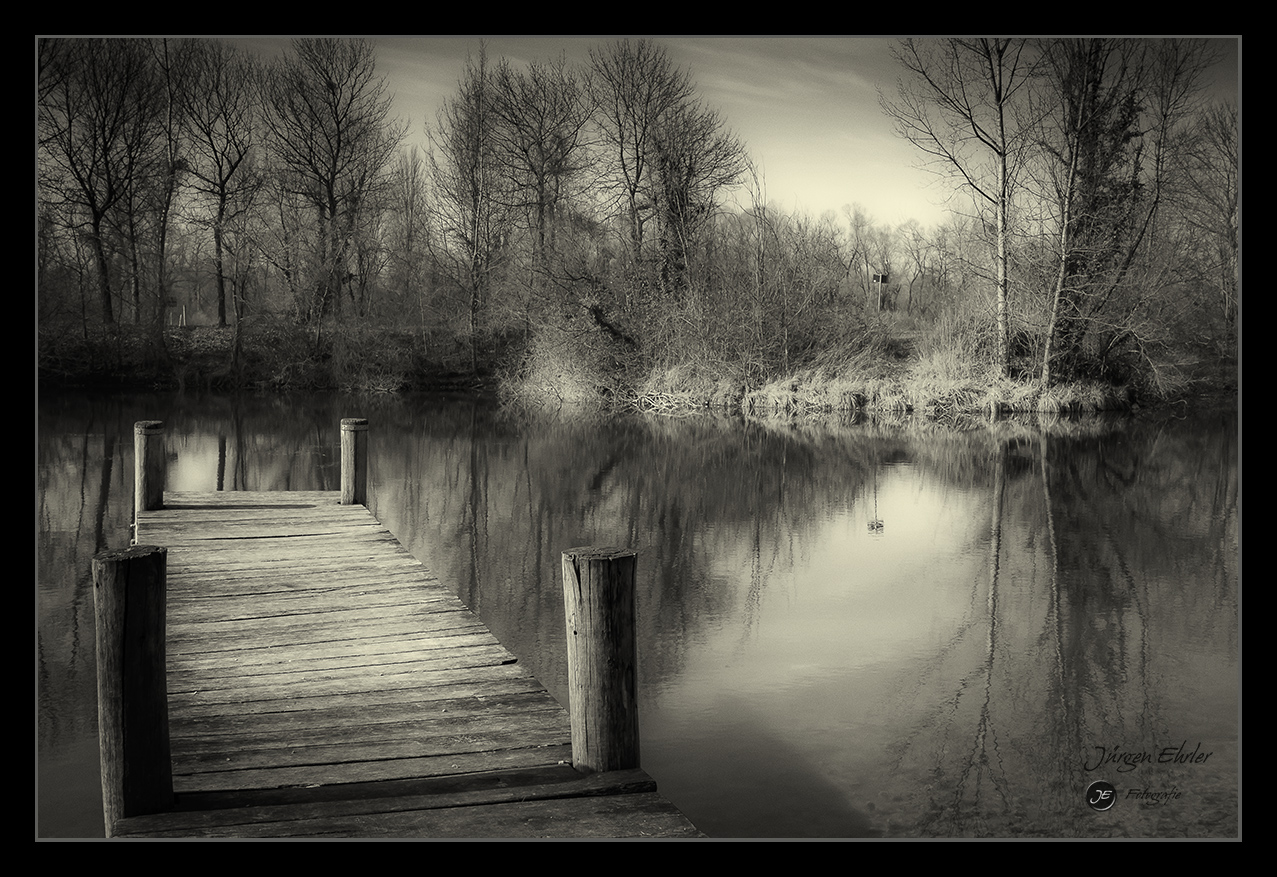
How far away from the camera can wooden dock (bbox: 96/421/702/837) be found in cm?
326

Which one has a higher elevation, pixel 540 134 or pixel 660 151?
pixel 660 151

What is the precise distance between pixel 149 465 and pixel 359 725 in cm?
575

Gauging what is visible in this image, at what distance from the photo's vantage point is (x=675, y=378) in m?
22.4

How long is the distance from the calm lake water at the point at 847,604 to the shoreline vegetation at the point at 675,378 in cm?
334

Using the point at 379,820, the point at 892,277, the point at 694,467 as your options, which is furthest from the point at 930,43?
the point at 379,820

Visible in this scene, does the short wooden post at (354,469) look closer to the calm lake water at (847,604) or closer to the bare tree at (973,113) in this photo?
the calm lake water at (847,604)

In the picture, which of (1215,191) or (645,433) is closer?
(1215,191)

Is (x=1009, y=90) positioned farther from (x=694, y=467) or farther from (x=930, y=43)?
(x=694, y=467)

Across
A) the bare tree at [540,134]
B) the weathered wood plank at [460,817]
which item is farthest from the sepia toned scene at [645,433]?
the bare tree at [540,134]

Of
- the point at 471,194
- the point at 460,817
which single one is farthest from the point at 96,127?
the point at 471,194

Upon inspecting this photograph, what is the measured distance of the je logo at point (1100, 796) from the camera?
4.43 meters
